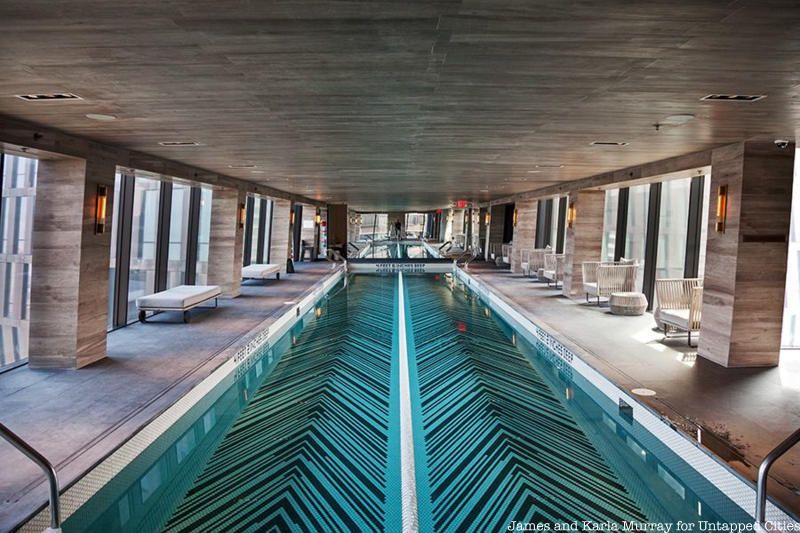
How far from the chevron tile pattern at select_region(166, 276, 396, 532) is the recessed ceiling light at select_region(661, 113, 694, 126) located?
13.6 ft

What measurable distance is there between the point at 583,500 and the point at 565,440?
1.27 metres

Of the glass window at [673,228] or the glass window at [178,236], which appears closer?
the glass window at [673,228]

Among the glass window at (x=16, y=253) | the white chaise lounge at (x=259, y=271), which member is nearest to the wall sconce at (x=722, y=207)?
the glass window at (x=16, y=253)

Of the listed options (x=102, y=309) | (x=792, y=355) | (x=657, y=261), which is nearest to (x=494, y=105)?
(x=102, y=309)

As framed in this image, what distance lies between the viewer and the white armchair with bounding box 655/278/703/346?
868 cm

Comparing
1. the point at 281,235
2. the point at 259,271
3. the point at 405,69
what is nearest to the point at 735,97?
the point at 405,69

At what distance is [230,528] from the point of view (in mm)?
3939

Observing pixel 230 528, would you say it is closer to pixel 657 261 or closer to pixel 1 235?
pixel 1 235

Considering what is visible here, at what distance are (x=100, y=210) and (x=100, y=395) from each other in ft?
8.55

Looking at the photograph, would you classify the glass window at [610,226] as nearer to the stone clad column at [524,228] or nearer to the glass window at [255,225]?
the stone clad column at [524,228]

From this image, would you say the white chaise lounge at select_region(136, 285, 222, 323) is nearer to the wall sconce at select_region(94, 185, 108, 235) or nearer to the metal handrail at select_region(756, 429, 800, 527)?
the wall sconce at select_region(94, 185, 108, 235)

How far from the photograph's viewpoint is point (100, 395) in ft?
19.2

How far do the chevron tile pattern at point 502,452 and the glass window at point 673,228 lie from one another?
5.52 m

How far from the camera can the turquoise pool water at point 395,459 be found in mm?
4199
